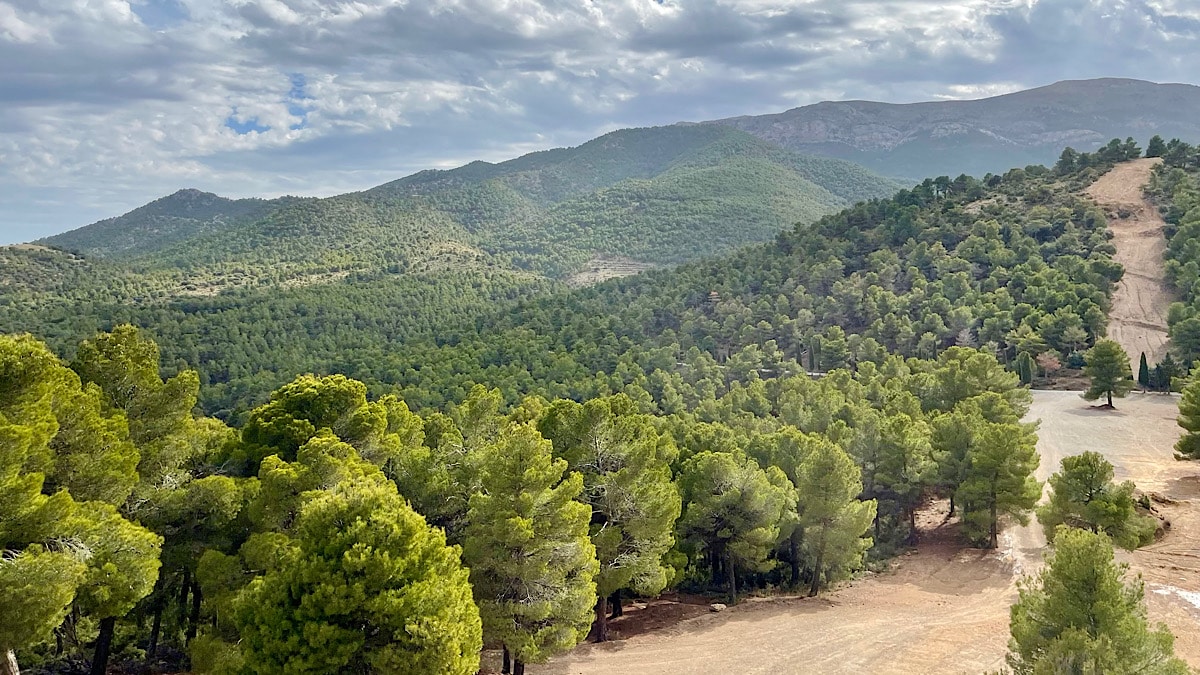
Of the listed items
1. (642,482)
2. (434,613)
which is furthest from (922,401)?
(434,613)

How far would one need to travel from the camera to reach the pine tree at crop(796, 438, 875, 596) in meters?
28.2

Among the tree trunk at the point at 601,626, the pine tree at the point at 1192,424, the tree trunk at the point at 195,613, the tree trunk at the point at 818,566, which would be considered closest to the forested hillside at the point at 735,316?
the pine tree at the point at 1192,424

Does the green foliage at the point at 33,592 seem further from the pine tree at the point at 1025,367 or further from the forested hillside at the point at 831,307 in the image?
the pine tree at the point at 1025,367

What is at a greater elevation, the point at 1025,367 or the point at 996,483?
the point at 1025,367

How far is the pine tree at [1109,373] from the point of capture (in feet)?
188

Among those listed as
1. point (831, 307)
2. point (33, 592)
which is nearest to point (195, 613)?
point (33, 592)

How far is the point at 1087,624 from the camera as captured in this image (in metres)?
15.1

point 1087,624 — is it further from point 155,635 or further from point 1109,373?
point 1109,373

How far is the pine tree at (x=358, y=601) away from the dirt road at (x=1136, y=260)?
75.3m

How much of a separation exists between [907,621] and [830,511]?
453 centimetres

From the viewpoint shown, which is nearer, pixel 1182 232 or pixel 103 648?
pixel 103 648

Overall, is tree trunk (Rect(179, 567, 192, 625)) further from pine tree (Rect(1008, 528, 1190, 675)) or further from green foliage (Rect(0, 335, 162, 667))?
pine tree (Rect(1008, 528, 1190, 675))

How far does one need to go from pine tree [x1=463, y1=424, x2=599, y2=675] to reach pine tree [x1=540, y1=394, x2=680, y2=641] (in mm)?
3606

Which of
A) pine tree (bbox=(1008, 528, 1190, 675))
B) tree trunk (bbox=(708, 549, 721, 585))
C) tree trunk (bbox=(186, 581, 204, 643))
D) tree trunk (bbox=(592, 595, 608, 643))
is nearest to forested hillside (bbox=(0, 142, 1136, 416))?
tree trunk (bbox=(708, 549, 721, 585))
